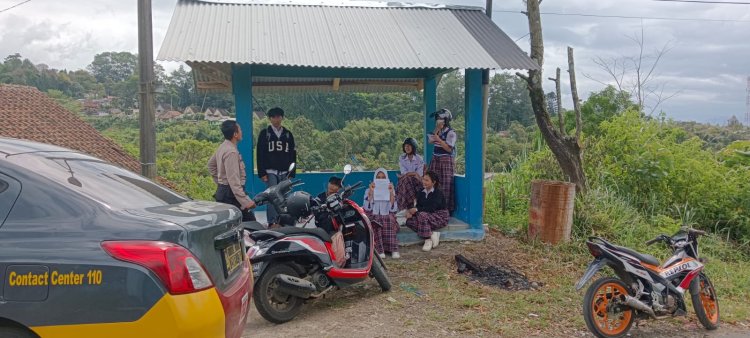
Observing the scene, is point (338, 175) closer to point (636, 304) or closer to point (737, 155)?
point (636, 304)

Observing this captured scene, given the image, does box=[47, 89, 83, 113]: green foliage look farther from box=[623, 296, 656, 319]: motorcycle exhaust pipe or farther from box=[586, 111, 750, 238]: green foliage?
box=[623, 296, 656, 319]: motorcycle exhaust pipe

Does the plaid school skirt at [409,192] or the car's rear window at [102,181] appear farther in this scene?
the plaid school skirt at [409,192]

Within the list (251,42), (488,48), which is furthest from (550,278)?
(251,42)

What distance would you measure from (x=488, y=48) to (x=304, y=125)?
23.2 feet

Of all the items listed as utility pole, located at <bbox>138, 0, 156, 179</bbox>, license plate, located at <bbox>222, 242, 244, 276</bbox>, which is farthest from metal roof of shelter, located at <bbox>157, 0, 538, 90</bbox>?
license plate, located at <bbox>222, 242, 244, 276</bbox>

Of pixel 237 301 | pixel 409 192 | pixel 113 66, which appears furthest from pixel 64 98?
pixel 237 301

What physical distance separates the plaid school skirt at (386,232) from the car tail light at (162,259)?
4685 mm

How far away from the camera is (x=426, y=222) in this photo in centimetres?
798

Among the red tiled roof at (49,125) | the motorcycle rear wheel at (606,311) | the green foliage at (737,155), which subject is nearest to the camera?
the motorcycle rear wheel at (606,311)

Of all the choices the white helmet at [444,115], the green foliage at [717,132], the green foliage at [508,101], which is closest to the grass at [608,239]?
the white helmet at [444,115]

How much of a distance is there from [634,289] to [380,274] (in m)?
2.35

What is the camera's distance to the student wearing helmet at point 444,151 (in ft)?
28.1

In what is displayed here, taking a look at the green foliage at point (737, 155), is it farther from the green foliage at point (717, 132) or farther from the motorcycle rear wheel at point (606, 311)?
the green foliage at point (717, 132)

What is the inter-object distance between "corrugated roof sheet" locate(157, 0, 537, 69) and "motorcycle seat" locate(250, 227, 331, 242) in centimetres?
256
